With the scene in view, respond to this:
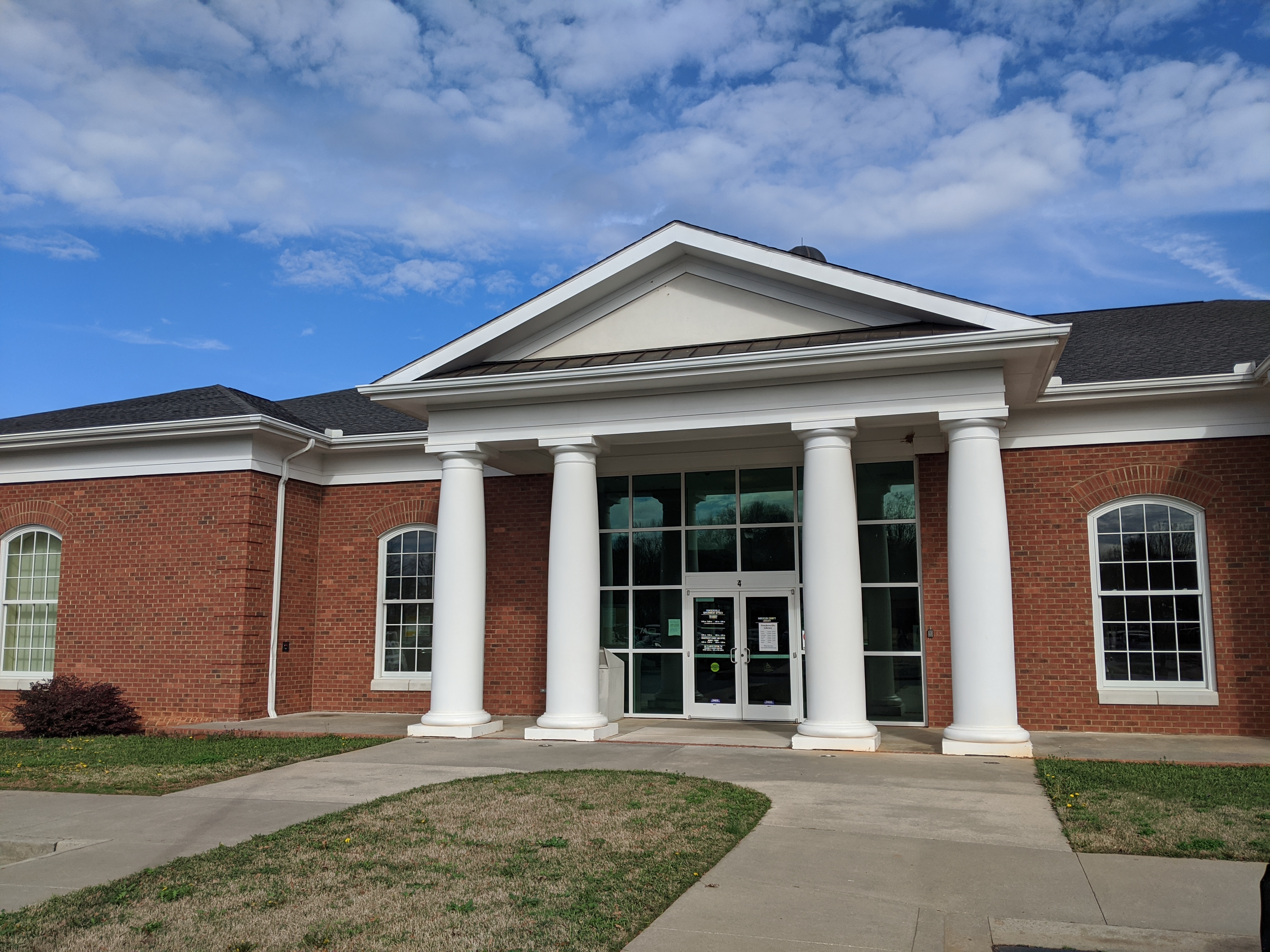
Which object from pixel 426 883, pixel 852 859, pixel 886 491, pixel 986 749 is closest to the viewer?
pixel 426 883

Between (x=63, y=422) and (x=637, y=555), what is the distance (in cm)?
1050

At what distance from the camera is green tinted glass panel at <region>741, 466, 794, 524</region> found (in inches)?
621

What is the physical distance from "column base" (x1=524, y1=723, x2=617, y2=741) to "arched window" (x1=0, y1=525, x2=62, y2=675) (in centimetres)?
915

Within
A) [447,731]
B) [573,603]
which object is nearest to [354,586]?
[447,731]

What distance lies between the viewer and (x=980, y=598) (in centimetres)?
1199

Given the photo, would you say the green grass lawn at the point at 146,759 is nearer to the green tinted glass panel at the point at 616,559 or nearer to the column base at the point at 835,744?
the green tinted glass panel at the point at 616,559

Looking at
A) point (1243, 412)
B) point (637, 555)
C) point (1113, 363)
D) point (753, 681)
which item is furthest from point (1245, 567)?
point (637, 555)

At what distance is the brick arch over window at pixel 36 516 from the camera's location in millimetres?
17359

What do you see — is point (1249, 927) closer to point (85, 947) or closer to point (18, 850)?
point (85, 947)

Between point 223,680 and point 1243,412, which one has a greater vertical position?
point 1243,412

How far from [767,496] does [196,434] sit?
9.05 metres

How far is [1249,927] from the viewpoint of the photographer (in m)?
5.44

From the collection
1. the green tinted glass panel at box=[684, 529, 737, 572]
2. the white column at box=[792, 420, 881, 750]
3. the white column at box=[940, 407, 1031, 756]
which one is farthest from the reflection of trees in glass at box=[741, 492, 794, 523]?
the white column at box=[940, 407, 1031, 756]

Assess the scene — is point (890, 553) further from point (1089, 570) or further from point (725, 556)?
point (1089, 570)
